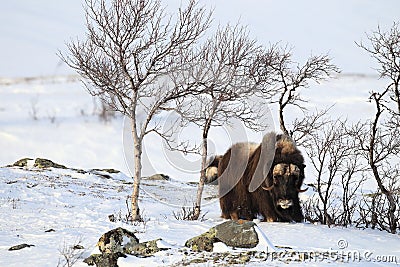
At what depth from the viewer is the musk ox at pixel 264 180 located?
454 inches

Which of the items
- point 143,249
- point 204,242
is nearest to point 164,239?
point 143,249

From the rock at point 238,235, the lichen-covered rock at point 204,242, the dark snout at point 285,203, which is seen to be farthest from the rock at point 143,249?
the dark snout at point 285,203

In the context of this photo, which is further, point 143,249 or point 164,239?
point 164,239

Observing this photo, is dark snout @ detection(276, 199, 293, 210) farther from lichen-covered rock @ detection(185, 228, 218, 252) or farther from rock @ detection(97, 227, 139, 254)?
rock @ detection(97, 227, 139, 254)

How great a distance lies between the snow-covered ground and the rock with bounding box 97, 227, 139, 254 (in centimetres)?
40

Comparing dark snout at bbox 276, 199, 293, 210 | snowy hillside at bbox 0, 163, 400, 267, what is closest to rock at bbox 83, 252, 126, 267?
snowy hillside at bbox 0, 163, 400, 267

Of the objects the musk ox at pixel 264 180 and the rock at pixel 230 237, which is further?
the musk ox at pixel 264 180

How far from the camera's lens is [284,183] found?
1148 cm

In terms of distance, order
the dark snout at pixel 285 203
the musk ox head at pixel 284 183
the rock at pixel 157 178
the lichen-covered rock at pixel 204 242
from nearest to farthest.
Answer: the lichen-covered rock at pixel 204 242
the dark snout at pixel 285 203
the musk ox head at pixel 284 183
the rock at pixel 157 178

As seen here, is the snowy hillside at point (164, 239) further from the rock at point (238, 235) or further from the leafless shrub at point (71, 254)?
the rock at point (238, 235)

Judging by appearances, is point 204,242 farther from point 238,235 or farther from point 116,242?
point 116,242

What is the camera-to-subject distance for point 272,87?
13875 millimetres

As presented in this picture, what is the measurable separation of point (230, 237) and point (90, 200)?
11757mm

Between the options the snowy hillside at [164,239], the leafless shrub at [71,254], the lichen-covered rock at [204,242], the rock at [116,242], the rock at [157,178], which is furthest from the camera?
the rock at [157,178]
